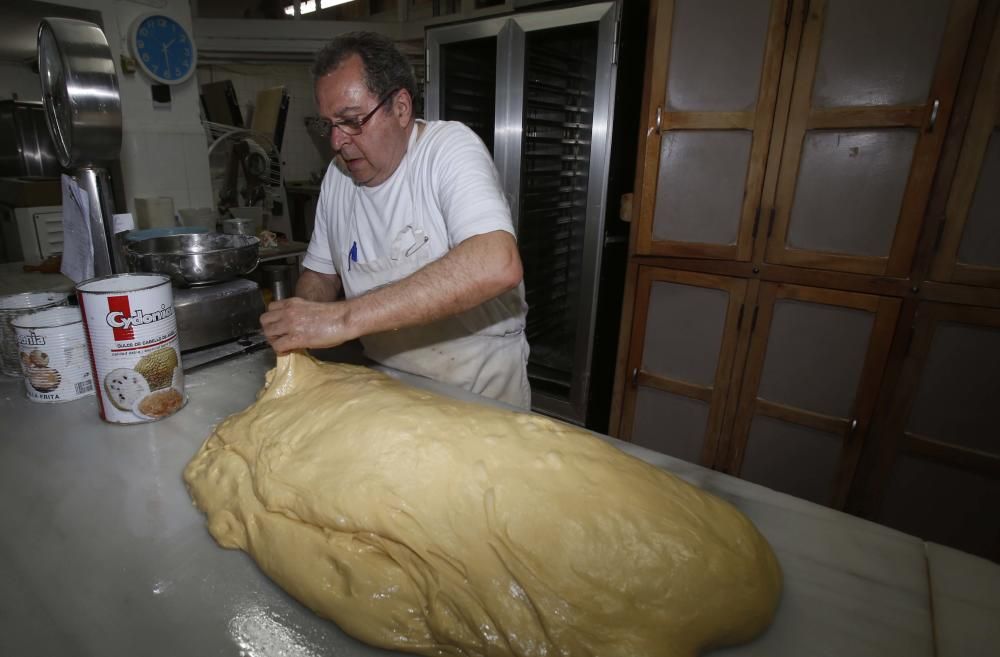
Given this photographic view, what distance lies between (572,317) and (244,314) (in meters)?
2.17

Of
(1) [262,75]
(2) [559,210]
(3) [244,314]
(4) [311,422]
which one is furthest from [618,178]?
(1) [262,75]

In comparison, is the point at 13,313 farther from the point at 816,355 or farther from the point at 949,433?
the point at 949,433

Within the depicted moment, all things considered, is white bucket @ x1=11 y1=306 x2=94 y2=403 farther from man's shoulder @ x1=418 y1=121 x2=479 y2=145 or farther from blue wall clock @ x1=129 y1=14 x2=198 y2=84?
blue wall clock @ x1=129 y1=14 x2=198 y2=84

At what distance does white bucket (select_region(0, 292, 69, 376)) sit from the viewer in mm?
1421

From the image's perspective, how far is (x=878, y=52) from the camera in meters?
1.89

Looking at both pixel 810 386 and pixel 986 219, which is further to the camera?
pixel 810 386

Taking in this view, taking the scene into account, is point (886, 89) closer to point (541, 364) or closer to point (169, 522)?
point (541, 364)

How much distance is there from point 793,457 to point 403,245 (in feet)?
6.65

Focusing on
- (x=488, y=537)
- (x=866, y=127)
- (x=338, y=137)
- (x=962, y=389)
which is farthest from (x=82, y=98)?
(x=962, y=389)

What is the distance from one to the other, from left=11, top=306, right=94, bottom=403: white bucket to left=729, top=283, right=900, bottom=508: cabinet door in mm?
2470

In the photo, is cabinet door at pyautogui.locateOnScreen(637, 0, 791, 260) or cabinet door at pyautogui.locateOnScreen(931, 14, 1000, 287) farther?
cabinet door at pyautogui.locateOnScreen(637, 0, 791, 260)

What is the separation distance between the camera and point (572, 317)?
339 centimetres

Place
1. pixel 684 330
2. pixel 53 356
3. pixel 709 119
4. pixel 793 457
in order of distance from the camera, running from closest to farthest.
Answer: pixel 53 356, pixel 709 119, pixel 793 457, pixel 684 330

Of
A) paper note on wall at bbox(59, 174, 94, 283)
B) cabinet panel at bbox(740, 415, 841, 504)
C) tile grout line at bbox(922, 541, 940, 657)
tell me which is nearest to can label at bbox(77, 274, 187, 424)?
paper note on wall at bbox(59, 174, 94, 283)
